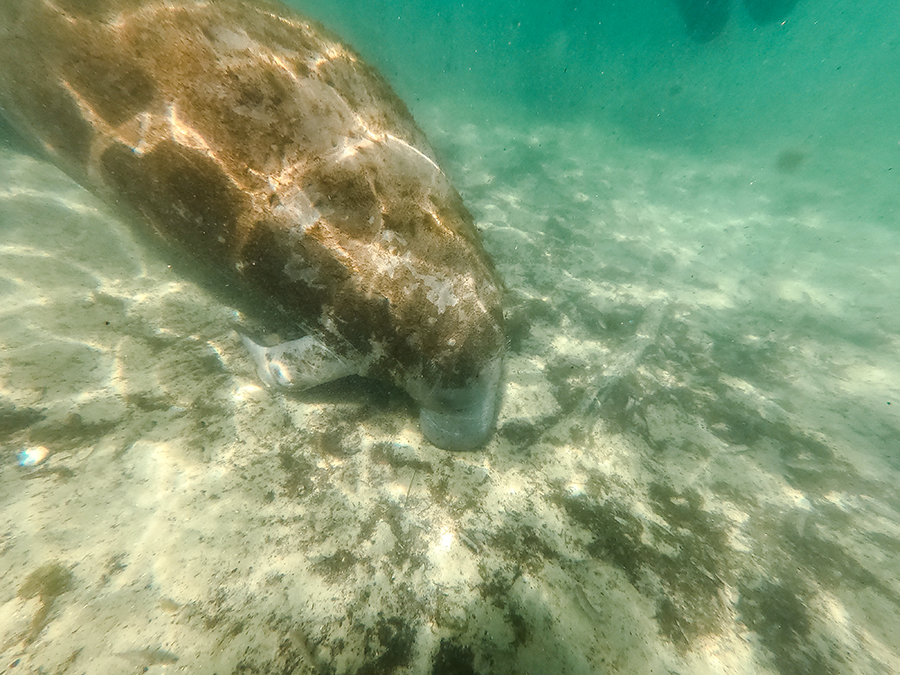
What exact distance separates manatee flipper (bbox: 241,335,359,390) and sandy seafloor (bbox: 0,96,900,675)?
35 cm

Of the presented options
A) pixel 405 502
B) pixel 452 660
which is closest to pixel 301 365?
pixel 405 502

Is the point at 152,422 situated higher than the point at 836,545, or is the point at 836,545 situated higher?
the point at 836,545

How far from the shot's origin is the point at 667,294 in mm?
6836

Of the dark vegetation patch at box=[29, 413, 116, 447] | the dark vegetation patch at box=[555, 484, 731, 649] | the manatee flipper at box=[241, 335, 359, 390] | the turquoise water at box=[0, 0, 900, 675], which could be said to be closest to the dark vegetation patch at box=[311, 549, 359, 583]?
the turquoise water at box=[0, 0, 900, 675]

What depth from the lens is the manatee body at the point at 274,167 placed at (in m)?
2.14

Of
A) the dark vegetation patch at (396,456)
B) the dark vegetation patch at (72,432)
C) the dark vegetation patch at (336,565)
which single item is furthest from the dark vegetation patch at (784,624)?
the dark vegetation patch at (72,432)

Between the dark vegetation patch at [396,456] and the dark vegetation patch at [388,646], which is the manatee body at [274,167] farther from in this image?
the dark vegetation patch at [388,646]

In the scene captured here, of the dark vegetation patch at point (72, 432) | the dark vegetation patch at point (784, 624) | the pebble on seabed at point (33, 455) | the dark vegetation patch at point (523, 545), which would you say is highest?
the dark vegetation patch at point (784, 624)

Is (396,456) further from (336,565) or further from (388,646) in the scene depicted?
(388,646)

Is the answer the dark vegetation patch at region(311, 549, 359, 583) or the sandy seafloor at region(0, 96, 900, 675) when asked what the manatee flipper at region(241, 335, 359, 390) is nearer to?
the sandy seafloor at region(0, 96, 900, 675)

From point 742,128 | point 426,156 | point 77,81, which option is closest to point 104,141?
point 77,81

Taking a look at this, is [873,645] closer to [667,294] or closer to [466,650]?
[466,650]

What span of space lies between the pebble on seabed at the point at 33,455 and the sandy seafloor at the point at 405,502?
44 millimetres

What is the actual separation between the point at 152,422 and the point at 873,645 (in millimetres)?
5474
